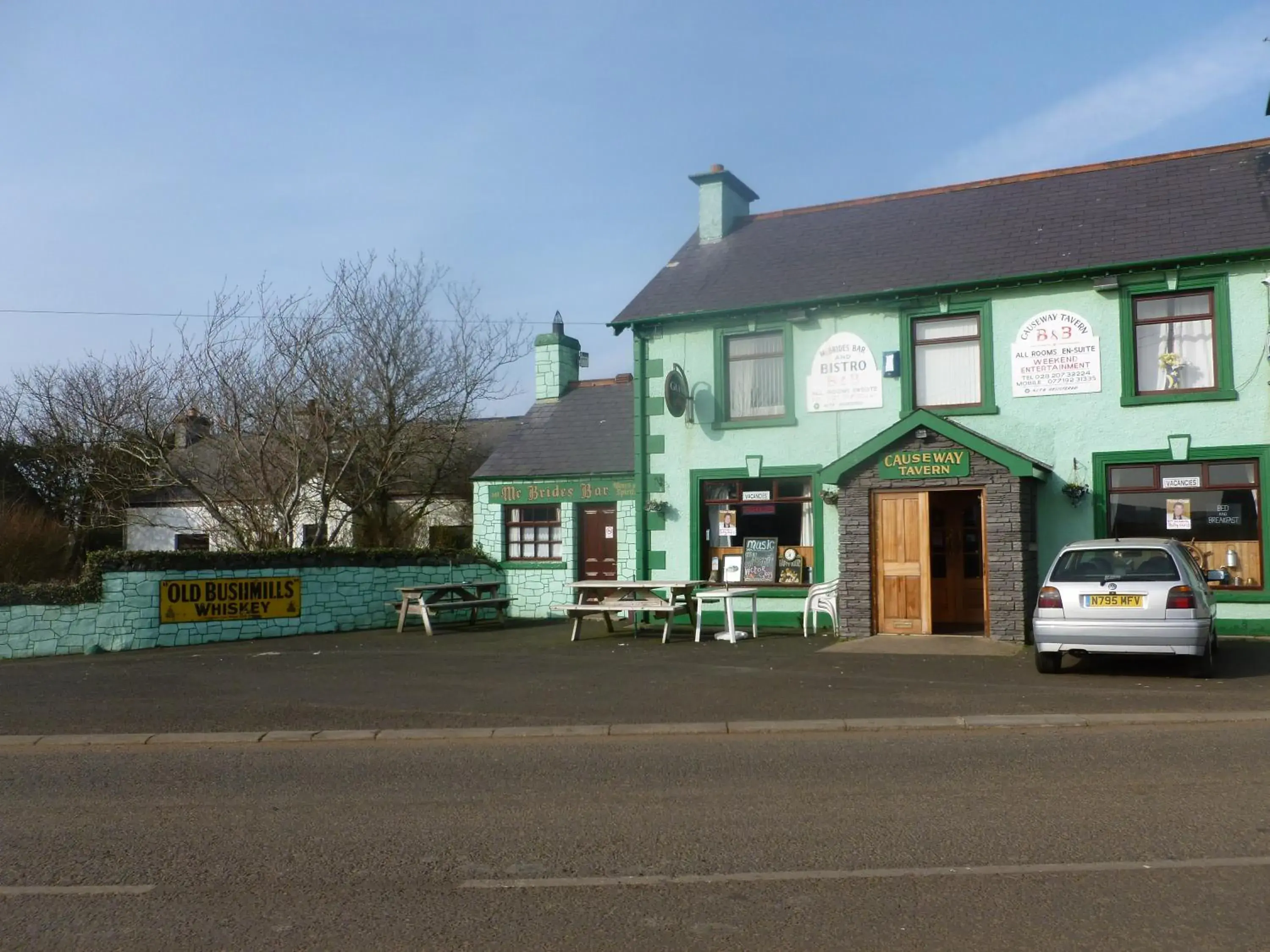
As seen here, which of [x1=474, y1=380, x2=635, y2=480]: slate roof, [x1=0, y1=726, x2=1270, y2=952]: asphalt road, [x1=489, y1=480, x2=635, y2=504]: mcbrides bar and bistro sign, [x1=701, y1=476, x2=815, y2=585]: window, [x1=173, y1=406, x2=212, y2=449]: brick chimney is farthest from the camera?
[x1=173, y1=406, x2=212, y2=449]: brick chimney

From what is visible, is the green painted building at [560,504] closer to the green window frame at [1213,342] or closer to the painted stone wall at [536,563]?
the painted stone wall at [536,563]

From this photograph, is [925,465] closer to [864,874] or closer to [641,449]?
[641,449]

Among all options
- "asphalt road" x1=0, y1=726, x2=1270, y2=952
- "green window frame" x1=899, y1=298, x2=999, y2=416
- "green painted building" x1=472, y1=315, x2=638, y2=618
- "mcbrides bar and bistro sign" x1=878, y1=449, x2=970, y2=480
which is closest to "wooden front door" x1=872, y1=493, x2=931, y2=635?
"mcbrides bar and bistro sign" x1=878, y1=449, x2=970, y2=480

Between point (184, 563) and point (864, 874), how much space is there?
49.5 ft

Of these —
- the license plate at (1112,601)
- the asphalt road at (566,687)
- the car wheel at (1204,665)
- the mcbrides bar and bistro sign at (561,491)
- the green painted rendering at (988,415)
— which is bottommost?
the asphalt road at (566,687)

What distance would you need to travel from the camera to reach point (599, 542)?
2258 cm

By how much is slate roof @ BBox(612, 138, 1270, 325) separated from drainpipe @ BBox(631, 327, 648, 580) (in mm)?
658

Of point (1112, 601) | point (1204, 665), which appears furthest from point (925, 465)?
point (1204, 665)

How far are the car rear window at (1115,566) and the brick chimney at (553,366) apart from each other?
15077 millimetres

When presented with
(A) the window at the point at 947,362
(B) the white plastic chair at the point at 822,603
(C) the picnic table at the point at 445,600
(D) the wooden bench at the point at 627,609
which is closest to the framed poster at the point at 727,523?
(D) the wooden bench at the point at 627,609

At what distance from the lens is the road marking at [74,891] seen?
539 cm

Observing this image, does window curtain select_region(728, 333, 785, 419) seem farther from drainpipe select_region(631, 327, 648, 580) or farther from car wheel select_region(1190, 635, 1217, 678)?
car wheel select_region(1190, 635, 1217, 678)

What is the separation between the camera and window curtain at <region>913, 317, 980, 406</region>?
17938mm

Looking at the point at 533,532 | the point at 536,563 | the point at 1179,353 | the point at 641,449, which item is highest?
the point at 1179,353
